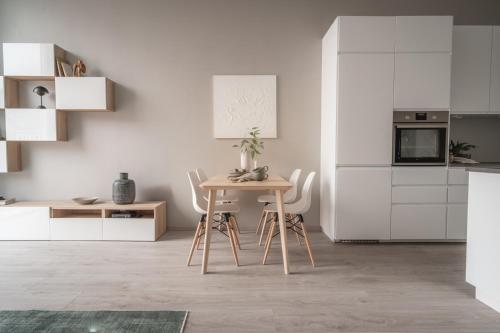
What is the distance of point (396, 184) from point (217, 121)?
224cm

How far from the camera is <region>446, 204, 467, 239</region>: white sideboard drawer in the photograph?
3.60 metres

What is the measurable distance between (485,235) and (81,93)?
4.16 m

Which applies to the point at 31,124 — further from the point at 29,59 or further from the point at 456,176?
the point at 456,176

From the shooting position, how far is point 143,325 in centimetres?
194

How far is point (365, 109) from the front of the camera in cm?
352

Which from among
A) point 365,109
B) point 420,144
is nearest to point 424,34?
point 365,109

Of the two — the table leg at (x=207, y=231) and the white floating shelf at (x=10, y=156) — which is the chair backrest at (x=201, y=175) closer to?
the table leg at (x=207, y=231)

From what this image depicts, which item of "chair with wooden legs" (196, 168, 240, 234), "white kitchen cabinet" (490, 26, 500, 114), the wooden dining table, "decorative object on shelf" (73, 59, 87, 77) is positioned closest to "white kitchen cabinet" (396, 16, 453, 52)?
"white kitchen cabinet" (490, 26, 500, 114)

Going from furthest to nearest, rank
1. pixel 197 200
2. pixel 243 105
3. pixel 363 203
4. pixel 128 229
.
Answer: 1. pixel 243 105
2. pixel 128 229
3. pixel 363 203
4. pixel 197 200

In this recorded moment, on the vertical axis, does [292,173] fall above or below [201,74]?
below

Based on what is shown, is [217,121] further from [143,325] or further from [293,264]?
[143,325]

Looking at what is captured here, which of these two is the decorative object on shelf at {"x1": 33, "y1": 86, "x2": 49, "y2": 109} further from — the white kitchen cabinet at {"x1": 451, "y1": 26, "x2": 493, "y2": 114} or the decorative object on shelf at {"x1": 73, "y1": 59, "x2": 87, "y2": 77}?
Answer: the white kitchen cabinet at {"x1": 451, "y1": 26, "x2": 493, "y2": 114}

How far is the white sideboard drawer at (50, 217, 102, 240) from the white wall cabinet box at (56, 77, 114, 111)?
1.31m

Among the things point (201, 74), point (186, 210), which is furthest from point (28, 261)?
point (201, 74)
